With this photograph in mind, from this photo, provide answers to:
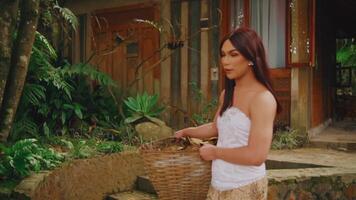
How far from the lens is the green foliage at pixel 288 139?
23.2 ft

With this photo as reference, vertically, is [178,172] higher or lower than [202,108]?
higher

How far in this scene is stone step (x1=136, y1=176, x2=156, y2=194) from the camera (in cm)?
565

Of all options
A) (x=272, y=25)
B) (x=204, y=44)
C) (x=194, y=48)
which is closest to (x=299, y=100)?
(x=272, y=25)

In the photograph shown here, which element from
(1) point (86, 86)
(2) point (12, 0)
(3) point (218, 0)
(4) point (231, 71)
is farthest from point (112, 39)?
(4) point (231, 71)

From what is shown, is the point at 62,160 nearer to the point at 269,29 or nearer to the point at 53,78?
the point at 53,78

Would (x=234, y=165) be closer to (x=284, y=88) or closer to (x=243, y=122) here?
(x=243, y=122)

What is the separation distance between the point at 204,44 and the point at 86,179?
4.16m

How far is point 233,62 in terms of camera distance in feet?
7.32

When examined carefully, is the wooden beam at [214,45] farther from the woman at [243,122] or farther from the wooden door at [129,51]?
the woman at [243,122]

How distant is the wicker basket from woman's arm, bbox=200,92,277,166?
0.27m

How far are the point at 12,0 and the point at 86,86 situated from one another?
3.97 meters

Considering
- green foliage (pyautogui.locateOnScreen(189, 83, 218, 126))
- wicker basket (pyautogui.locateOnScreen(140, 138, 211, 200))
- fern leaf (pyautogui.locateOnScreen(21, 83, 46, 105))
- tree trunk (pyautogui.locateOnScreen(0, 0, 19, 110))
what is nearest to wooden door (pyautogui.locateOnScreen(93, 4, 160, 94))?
green foliage (pyautogui.locateOnScreen(189, 83, 218, 126))

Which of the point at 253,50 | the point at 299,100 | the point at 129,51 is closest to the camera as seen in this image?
the point at 253,50

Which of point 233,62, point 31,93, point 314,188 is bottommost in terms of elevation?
point 314,188
